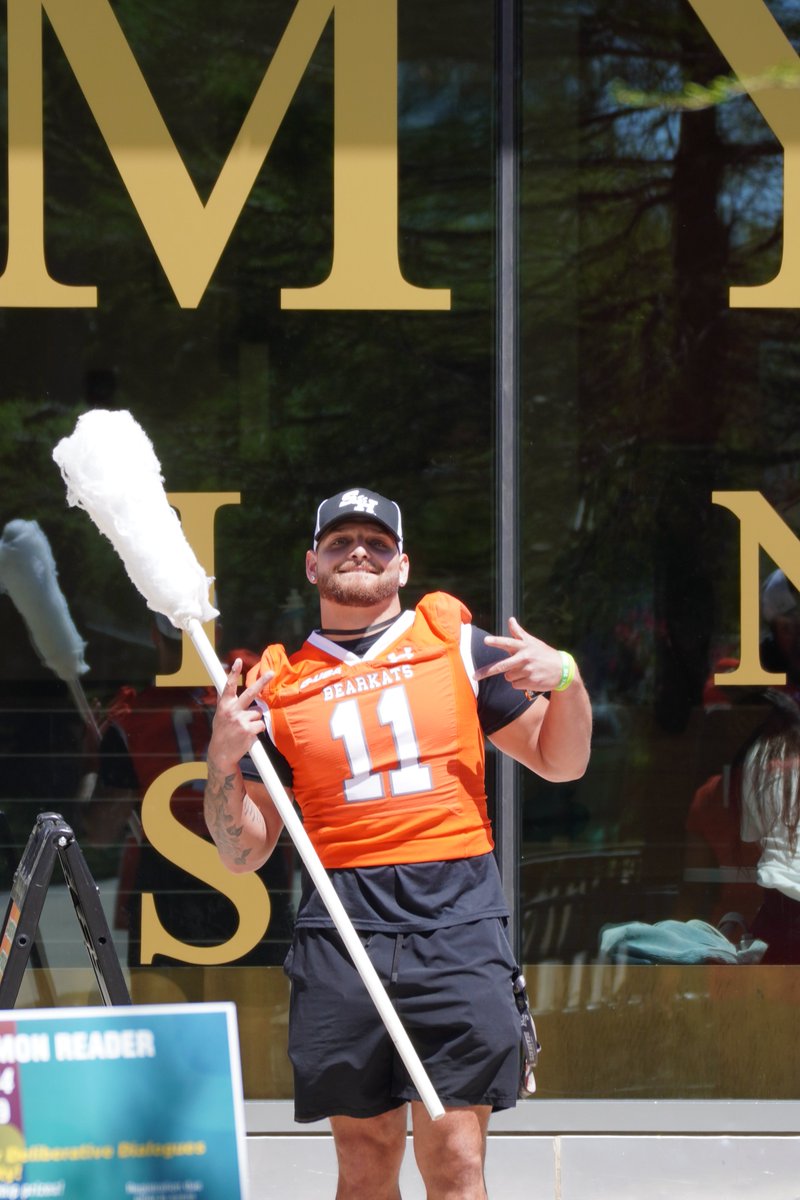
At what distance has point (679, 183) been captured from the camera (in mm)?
5586

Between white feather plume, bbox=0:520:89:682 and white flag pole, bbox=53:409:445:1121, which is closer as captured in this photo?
white flag pole, bbox=53:409:445:1121

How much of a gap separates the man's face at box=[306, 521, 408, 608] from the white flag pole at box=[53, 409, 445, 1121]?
357 mm

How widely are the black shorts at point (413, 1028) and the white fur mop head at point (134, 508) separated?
828mm

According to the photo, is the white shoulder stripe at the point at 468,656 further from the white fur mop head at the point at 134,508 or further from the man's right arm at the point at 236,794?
the white fur mop head at the point at 134,508

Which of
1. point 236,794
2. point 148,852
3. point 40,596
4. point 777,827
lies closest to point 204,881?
point 148,852

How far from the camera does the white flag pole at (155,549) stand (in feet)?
10.4

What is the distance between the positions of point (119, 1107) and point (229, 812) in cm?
89

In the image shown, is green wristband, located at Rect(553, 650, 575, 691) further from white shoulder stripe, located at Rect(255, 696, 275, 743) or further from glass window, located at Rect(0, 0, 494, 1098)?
glass window, located at Rect(0, 0, 494, 1098)

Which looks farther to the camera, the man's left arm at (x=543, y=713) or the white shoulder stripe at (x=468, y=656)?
the white shoulder stripe at (x=468, y=656)

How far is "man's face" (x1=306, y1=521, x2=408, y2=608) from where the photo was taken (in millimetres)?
3516

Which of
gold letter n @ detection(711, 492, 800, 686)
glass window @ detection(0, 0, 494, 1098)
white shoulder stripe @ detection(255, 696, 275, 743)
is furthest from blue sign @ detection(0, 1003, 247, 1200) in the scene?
gold letter n @ detection(711, 492, 800, 686)

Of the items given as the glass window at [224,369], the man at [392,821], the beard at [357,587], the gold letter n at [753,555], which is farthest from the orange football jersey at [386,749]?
the gold letter n at [753,555]

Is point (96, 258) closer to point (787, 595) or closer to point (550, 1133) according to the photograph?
point (787, 595)

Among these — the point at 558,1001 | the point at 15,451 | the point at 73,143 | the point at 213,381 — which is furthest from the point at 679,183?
the point at 558,1001
